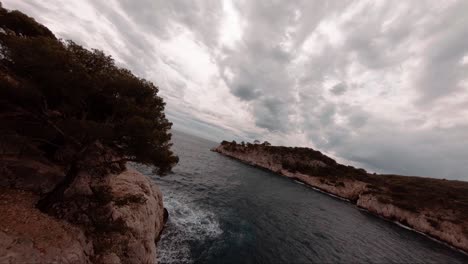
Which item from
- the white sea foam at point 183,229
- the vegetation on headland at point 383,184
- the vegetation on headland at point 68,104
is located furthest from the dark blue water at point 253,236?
the vegetation on headland at point 383,184

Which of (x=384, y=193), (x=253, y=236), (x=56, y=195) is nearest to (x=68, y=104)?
(x=56, y=195)

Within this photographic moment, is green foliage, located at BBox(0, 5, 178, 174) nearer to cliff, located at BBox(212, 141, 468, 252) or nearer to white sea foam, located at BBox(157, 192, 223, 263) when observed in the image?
white sea foam, located at BBox(157, 192, 223, 263)

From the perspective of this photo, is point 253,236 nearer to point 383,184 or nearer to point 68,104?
point 68,104

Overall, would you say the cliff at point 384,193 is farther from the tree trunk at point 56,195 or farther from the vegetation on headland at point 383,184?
the tree trunk at point 56,195

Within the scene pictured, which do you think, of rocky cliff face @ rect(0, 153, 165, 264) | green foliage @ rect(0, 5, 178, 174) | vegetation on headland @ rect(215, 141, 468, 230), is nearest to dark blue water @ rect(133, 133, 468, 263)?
rocky cliff face @ rect(0, 153, 165, 264)

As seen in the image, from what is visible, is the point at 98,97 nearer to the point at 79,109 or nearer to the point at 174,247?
the point at 79,109

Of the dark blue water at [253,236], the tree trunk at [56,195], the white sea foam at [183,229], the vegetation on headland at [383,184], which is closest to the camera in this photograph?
the tree trunk at [56,195]
